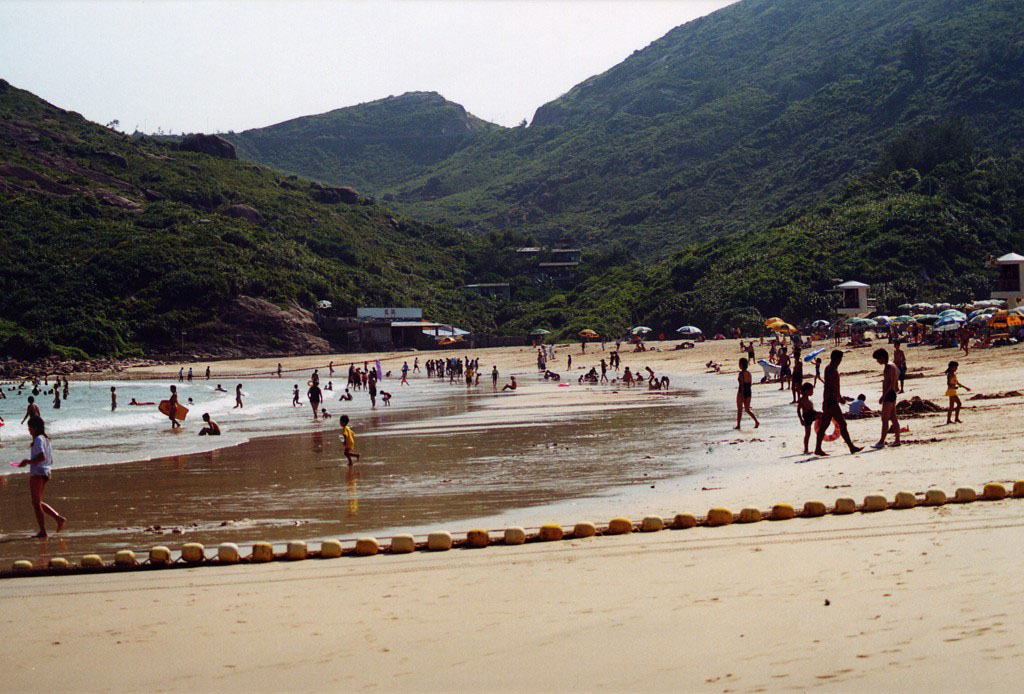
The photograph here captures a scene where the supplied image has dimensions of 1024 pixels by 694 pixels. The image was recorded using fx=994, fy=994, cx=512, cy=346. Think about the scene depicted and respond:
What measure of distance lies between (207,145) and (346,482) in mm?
112758

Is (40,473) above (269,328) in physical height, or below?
below

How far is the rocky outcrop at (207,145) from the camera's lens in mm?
117938

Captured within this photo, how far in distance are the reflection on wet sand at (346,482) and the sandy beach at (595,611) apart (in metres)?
0.50

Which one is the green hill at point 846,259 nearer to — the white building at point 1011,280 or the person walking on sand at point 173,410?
the white building at point 1011,280

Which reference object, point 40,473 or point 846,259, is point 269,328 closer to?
point 846,259

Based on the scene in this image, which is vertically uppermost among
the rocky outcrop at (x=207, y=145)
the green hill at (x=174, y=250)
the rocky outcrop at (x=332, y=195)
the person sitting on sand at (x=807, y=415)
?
the rocky outcrop at (x=207, y=145)

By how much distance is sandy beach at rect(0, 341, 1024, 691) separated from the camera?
4910 mm

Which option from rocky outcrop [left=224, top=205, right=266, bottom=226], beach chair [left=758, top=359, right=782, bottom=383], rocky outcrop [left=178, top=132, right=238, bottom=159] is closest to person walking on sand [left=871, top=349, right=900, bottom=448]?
beach chair [left=758, top=359, right=782, bottom=383]

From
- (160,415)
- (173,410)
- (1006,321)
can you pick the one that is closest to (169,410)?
(173,410)

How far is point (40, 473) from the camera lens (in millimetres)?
10539

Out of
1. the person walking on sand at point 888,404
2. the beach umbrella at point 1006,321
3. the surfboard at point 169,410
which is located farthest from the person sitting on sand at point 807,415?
the beach umbrella at point 1006,321

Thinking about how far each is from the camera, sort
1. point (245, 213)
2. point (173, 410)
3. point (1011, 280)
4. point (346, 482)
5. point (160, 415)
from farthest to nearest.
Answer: point (245, 213), point (1011, 280), point (160, 415), point (173, 410), point (346, 482)

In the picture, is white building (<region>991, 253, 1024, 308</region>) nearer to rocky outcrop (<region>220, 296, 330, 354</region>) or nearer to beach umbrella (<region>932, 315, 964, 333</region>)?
beach umbrella (<region>932, 315, 964, 333</region>)

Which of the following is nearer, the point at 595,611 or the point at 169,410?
the point at 595,611
